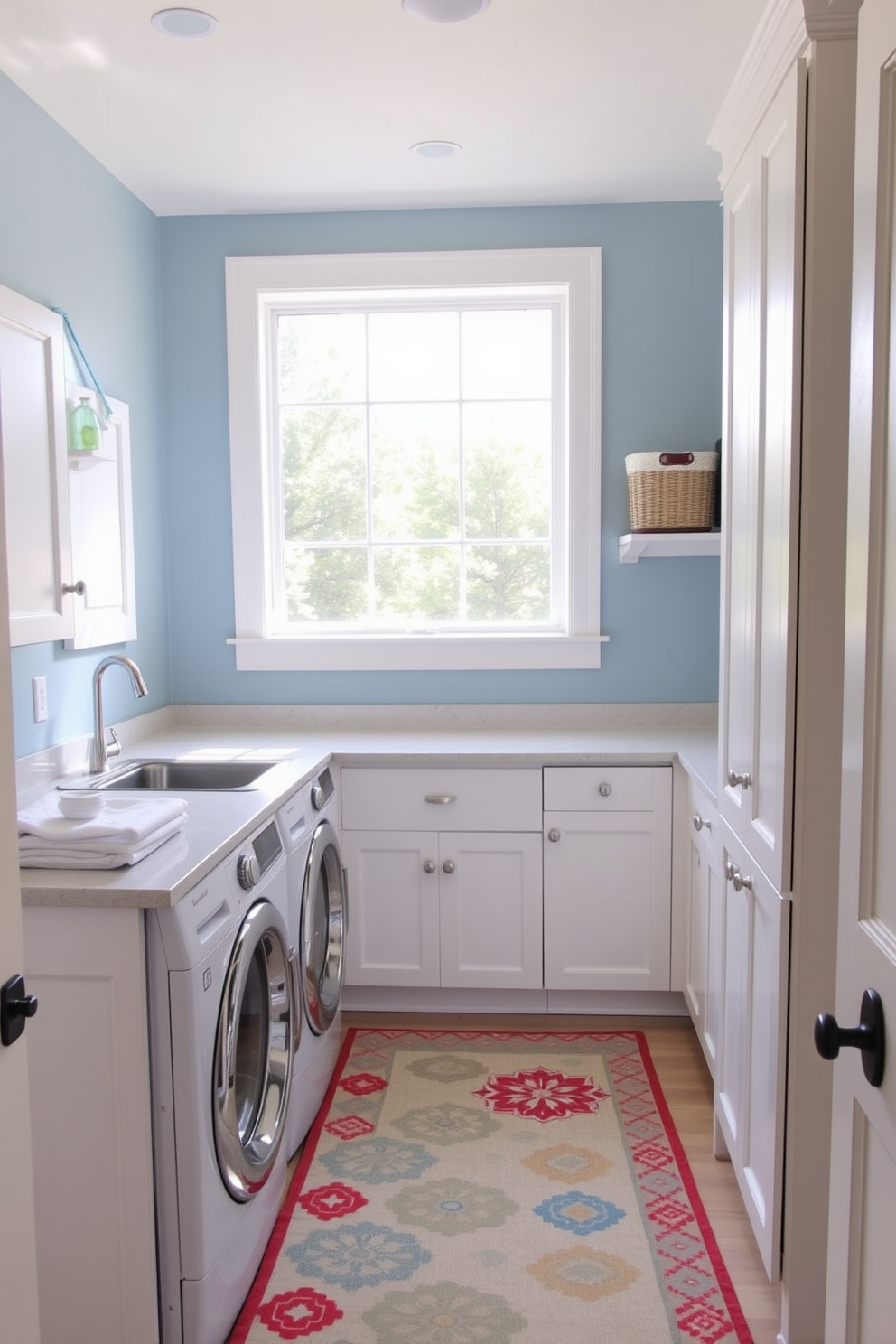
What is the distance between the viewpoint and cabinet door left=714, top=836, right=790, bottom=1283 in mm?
1879

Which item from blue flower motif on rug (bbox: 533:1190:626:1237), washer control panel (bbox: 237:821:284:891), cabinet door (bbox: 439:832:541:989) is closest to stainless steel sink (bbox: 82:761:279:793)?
washer control panel (bbox: 237:821:284:891)

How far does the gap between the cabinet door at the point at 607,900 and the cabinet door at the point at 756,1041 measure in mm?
774

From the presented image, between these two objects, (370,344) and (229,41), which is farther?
(370,344)

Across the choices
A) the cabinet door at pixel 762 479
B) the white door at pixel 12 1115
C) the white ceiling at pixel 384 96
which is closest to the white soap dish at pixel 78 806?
the white door at pixel 12 1115

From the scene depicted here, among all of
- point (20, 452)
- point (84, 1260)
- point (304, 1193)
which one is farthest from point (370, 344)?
point (84, 1260)

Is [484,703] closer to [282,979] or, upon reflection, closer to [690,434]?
[690,434]

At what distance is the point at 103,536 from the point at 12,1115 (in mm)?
2178

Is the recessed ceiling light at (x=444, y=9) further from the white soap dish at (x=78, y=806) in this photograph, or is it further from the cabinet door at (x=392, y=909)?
the cabinet door at (x=392, y=909)

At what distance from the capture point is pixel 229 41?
2412 mm

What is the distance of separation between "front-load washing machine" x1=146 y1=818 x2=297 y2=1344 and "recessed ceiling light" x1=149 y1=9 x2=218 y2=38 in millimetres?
1742

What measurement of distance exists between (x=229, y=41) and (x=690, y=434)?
1.86 metres

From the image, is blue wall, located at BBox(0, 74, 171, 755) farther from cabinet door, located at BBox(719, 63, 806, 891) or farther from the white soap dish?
cabinet door, located at BBox(719, 63, 806, 891)

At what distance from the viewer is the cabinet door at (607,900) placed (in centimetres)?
322

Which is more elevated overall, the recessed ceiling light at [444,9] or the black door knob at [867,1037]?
the recessed ceiling light at [444,9]
